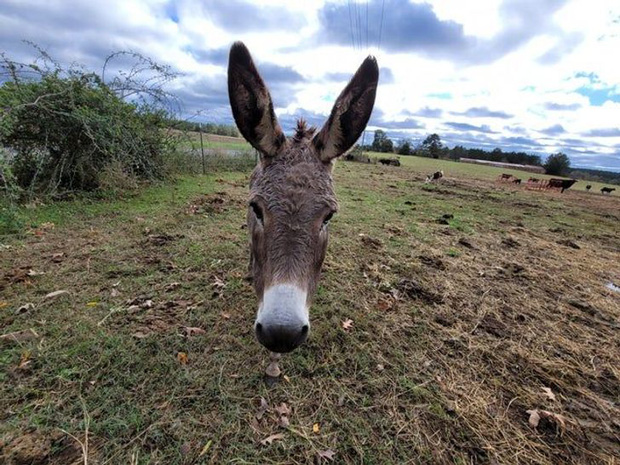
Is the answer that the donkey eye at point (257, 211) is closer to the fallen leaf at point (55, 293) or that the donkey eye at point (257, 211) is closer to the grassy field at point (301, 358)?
the grassy field at point (301, 358)

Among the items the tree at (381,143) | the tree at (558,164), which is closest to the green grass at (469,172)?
the tree at (558,164)

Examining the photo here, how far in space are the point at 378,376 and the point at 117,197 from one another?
30.0ft

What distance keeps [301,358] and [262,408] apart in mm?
732

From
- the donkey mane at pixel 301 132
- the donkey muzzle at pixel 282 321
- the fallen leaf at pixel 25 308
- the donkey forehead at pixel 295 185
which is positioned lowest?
the fallen leaf at pixel 25 308

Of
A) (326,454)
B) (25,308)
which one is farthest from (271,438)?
(25,308)

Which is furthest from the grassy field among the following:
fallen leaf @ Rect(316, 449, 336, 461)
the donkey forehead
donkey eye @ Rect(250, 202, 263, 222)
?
the donkey forehead

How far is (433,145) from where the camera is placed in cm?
8769

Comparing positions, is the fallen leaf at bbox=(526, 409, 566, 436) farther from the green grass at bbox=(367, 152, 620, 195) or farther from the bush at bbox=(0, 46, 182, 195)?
the green grass at bbox=(367, 152, 620, 195)

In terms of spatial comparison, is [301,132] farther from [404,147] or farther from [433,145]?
[433,145]

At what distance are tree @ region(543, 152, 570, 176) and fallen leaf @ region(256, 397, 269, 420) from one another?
88.3 metres

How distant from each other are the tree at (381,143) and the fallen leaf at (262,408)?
8206cm

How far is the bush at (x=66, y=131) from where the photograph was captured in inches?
273

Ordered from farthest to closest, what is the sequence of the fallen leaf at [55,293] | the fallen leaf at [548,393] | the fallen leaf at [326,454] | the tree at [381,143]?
the tree at [381,143] < the fallen leaf at [55,293] < the fallen leaf at [548,393] < the fallen leaf at [326,454]

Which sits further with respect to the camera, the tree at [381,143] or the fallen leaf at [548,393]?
the tree at [381,143]
